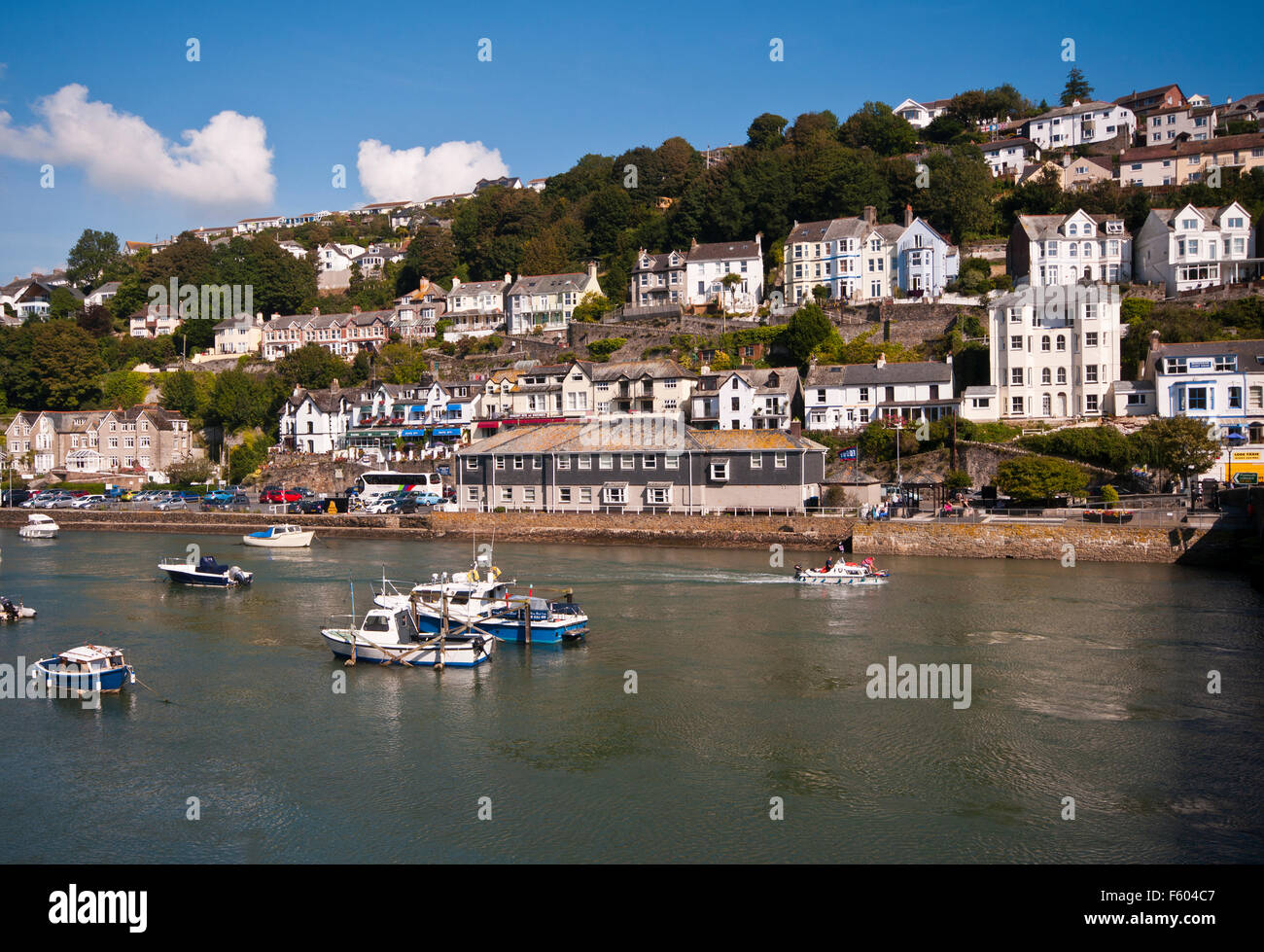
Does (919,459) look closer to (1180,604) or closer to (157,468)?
(1180,604)

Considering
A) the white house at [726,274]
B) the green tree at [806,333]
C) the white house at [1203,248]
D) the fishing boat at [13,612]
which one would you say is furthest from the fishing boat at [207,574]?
the white house at [1203,248]

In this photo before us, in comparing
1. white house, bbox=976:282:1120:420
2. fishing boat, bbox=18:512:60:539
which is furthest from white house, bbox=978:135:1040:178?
fishing boat, bbox=18:512:60:539

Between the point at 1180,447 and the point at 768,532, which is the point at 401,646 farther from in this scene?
the point at 1180,447

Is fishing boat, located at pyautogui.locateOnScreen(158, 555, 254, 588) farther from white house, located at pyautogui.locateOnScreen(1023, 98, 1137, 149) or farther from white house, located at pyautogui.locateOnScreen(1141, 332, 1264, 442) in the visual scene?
white house, located at pyautogui.locateOnScreen(1023, 98, 1137, 149)

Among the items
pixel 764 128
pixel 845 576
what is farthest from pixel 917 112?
pixel 845 576

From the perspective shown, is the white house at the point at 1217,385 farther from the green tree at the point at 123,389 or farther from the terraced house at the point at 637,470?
the green tree at the point at 123,389
